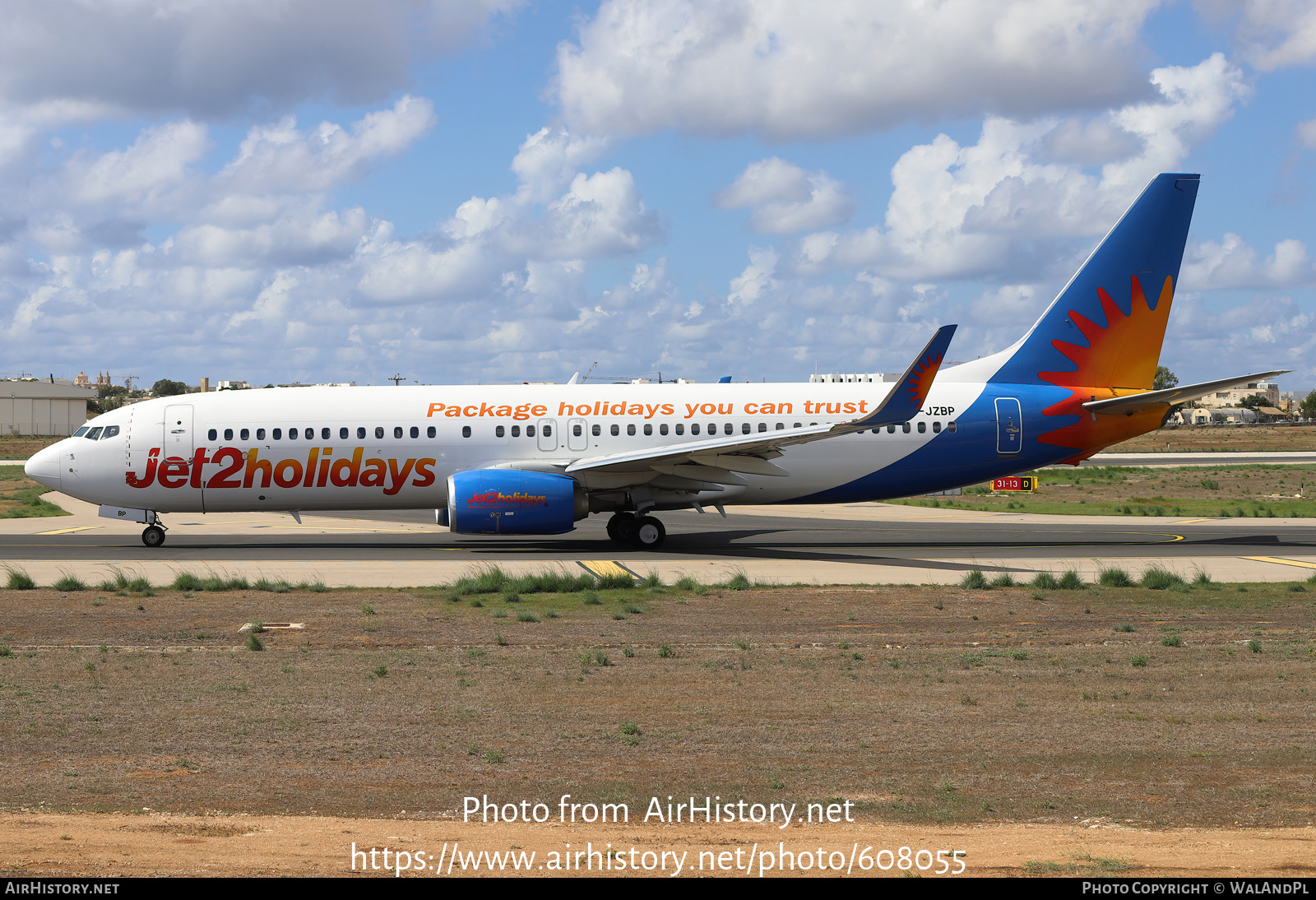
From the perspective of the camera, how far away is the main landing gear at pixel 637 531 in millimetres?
28328

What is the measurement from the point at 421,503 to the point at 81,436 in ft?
28.3

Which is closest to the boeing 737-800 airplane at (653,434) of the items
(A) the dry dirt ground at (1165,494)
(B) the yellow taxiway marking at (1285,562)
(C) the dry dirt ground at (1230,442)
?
(B) the yellow taxiway marking at (1285,562)

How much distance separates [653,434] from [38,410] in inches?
6459

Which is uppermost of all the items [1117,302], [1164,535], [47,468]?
[1117,302]

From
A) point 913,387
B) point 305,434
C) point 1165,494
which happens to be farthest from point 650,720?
point 1165,494

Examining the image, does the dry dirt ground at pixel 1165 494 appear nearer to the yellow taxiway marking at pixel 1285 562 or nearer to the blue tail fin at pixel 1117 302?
the blue tail fin at pixel 1117 302

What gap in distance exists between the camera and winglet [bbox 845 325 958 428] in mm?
23891

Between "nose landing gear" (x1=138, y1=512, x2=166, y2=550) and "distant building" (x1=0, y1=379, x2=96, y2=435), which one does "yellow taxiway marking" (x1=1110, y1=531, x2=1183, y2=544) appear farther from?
"distant building" (x1=0, y1=379, x2=96, y2=435)

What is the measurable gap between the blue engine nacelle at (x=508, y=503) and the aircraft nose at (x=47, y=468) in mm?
10056

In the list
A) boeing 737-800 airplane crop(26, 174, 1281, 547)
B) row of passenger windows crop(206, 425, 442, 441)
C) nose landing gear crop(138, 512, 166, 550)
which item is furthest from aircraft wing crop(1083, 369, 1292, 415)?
nose landing gear crop(138, 512, 166, 550)

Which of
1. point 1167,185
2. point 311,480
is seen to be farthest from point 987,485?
point 311,480

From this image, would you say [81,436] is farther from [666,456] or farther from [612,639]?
[612,639]

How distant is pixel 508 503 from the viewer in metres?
26.2

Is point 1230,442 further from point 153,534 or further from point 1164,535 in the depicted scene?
point 153,534
